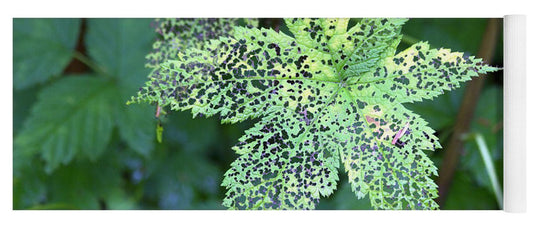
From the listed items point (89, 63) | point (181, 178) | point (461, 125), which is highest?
point (89, 63)

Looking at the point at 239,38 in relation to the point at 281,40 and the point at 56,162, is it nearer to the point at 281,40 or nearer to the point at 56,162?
the point at 281,40

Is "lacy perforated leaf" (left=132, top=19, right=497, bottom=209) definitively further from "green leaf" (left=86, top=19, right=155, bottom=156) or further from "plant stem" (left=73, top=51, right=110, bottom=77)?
"plant stem" (left=73, top=51, right=110, bottom=77)

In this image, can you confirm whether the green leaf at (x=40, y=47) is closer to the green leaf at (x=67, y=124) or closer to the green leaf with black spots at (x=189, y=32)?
the green leaf at (x=67, y=124)

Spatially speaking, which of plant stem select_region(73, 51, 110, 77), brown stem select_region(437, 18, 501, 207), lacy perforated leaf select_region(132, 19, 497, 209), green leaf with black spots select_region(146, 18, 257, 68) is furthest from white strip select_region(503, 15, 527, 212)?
plant stem select_region(73, 51, 110, 77)

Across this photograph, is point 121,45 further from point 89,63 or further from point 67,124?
point 67,124

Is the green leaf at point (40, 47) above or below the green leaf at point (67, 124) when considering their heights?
above

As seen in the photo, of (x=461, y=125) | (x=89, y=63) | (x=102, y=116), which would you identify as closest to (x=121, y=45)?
(x=89, y=63)

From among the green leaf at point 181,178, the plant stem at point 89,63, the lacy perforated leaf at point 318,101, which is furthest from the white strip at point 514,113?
the plant stem at point 89,63
